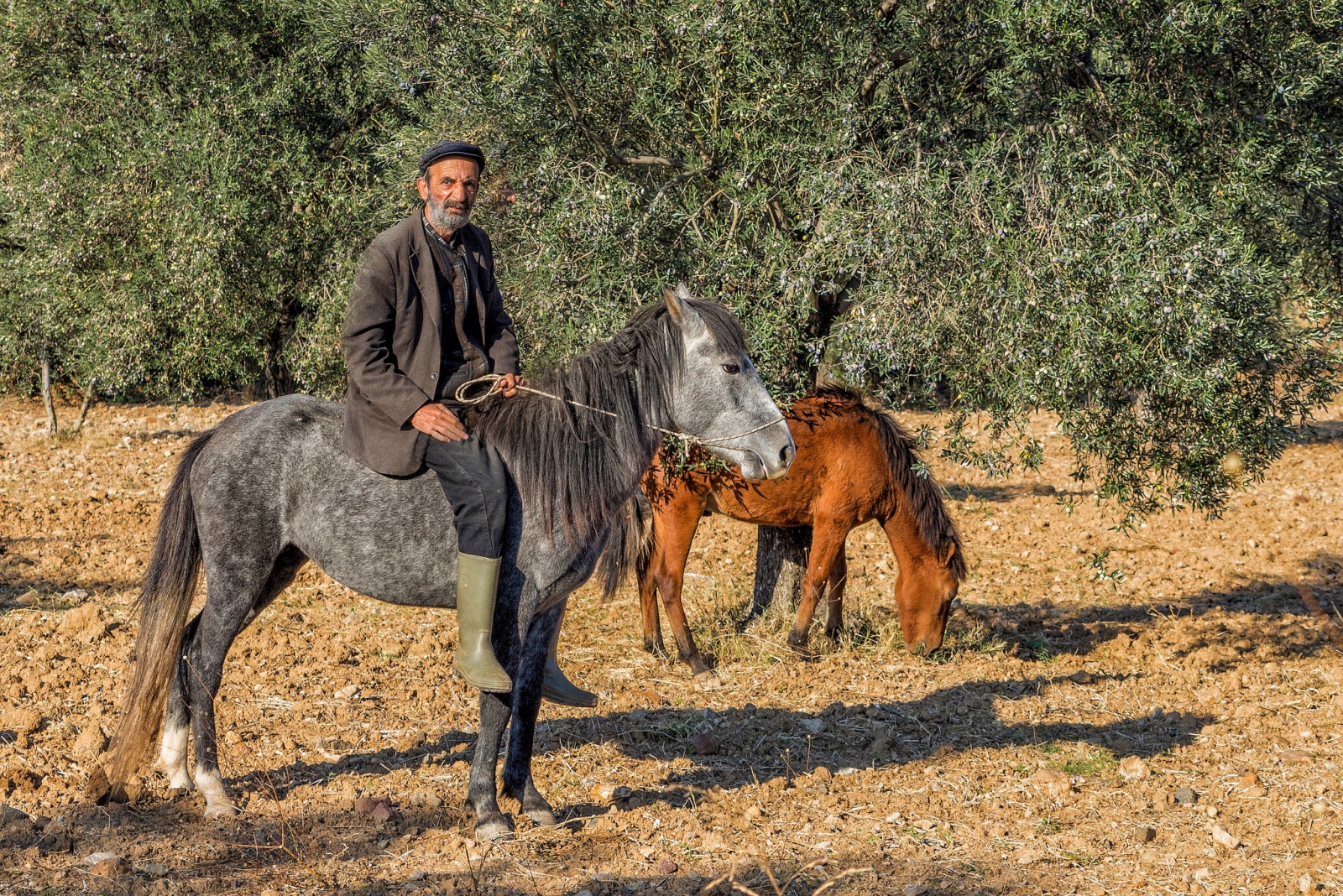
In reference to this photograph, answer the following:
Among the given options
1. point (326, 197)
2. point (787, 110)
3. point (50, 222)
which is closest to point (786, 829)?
point (787, 110)

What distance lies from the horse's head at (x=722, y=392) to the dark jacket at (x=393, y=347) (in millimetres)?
1104

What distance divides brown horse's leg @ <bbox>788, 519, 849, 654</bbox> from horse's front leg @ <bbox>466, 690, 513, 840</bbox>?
3683mm

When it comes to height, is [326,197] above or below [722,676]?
above

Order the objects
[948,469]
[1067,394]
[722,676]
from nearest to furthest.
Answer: [1067,394]
[722,676]
[948,469]

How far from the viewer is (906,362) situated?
6672 mm

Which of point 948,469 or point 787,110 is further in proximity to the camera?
point 948,469

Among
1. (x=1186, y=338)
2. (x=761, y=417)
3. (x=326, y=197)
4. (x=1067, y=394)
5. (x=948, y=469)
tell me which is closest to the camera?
(x=761, y=417)

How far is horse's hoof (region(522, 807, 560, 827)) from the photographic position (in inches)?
207

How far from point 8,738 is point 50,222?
6106 mm

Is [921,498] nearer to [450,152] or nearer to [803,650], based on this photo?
[803,650]

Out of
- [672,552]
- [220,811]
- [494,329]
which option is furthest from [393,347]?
[672,552]

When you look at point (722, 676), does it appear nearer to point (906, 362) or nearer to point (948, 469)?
point (906, 362)

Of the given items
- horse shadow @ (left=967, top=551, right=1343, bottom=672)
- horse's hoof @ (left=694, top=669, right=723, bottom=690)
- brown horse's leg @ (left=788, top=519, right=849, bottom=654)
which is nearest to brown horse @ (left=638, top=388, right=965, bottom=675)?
brown horse's leg @ (left=788, top=519, right=849, bottom=654)

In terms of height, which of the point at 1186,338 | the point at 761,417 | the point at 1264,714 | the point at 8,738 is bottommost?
the point at 8,738
